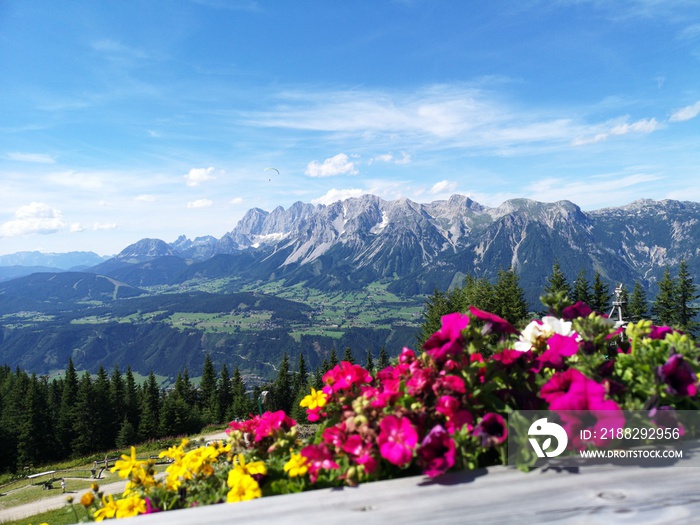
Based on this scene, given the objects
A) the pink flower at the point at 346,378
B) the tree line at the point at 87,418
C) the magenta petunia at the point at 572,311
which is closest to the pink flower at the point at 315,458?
the pink flower at the point at 346,378

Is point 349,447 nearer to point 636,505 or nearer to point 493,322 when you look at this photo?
point 493,322

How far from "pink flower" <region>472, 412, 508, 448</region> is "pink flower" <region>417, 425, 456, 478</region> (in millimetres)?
115

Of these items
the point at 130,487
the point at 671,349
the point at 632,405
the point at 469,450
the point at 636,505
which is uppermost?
the point at 671,349

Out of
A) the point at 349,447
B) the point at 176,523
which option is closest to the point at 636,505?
the point at 349,447

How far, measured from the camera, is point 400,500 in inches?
56.1

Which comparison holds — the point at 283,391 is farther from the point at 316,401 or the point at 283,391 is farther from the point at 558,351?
the point at 558,351

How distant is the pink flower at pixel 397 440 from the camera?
5.02ft

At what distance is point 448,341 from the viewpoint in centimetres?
185

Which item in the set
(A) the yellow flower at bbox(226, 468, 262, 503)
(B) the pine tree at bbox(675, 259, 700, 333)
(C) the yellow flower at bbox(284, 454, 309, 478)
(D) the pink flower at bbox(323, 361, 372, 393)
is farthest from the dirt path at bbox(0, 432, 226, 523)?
(B) the pine tree at bbox(675, 259, 700, 333)

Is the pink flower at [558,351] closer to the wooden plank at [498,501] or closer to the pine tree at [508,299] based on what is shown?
the wooden plank at [498,501]

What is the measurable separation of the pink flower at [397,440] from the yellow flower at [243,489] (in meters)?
0.57

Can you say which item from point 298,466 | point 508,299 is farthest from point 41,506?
point 508,299

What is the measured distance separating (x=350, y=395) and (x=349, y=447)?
20.7 inches

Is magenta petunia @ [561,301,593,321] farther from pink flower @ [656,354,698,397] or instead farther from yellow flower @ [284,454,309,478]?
yellow flower @ [284,454,309,478]
